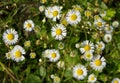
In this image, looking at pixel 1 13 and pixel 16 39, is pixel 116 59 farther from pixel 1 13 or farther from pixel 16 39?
pixel 1 13

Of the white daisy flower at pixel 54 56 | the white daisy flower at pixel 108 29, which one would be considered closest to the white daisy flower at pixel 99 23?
the white daisy flower at pixel 108 29

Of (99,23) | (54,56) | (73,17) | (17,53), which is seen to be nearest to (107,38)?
(99,23)

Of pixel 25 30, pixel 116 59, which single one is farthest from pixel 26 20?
pixel 116 59

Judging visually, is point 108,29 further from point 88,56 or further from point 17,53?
point 17,53

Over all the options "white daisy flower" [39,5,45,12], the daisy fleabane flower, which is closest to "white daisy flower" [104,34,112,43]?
the daisy fleabane flower

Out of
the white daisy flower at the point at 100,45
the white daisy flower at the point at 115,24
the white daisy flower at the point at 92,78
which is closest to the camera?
the white daisy flower at the point at 92,78

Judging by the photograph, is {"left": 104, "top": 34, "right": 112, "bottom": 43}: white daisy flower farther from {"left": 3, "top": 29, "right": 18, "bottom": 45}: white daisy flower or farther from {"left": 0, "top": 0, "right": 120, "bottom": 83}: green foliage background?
{"left": 3, "top": 29, "right": 18, "bottom": 45}: white daisy flower

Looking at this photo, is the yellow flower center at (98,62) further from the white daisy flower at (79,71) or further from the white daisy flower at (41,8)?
the white daisy flower at (41,8)
